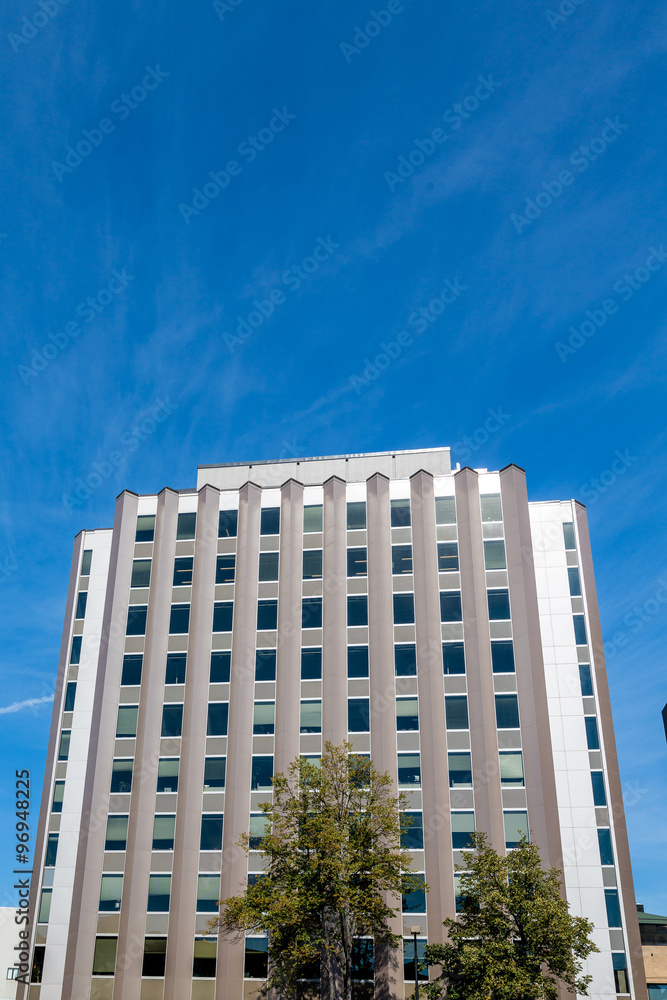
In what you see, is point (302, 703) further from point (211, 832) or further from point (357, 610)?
point (211, 832)

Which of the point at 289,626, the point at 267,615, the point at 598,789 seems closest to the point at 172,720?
Answer: the point at 267,615

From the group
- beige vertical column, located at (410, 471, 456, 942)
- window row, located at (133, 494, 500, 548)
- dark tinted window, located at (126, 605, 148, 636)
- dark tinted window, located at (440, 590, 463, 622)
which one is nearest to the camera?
beige vertical column, located at (410, 471, 456, 942)

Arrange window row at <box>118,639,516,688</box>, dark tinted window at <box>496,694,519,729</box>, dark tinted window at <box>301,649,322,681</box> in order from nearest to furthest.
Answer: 1. dark tinted window at <box>496,694,519,729</box>
2. window row at <box>118,639,516,688</box>
3. dark tinted window at <box>301,649,322,681</box>

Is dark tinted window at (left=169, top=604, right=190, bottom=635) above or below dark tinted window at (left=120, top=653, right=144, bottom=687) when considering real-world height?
above

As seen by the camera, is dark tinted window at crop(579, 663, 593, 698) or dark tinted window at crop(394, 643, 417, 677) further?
dark tinted window at crop(394, 643, 417, 677)

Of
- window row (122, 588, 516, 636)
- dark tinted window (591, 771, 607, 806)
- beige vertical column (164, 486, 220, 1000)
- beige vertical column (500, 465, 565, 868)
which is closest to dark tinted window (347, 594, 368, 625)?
window row (122, 588, 516, 636)

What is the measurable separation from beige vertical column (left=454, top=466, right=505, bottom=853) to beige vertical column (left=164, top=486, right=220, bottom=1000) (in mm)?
15876

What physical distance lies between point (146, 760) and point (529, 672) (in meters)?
23.0

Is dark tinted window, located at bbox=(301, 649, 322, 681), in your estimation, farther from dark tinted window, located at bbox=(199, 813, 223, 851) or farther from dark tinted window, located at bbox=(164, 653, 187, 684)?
dark tinted window, located at bbox=(199, 813, 223, 851)

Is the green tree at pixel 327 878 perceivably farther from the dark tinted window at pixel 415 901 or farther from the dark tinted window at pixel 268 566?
the dark tinted window at pixel 268 566

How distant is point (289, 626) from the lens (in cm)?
5219

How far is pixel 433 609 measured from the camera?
168 ft

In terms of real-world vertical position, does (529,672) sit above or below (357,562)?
below

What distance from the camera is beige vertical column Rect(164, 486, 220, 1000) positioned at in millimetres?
44750
